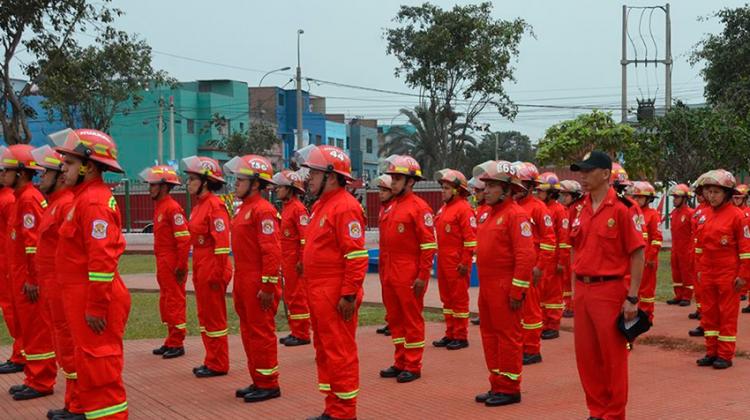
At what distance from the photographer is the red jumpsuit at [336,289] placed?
6.82m

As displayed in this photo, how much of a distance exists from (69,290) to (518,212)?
4018 mm

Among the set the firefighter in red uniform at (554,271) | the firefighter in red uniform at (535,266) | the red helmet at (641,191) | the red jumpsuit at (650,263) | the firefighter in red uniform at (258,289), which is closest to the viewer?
the firefighter in red uniform at (258,289)

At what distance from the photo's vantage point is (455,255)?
1077 cm

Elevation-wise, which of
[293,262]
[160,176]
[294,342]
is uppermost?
[160,176]

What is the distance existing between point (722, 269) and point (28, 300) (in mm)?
7331

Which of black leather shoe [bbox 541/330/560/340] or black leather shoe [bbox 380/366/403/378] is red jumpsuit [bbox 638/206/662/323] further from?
black leather shoe [bbox 380/366/403/378]

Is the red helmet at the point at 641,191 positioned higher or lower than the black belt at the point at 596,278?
higher

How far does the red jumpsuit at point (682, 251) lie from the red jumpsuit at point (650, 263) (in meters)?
2.37

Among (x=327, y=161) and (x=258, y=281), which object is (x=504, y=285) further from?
(x=258, y=281)

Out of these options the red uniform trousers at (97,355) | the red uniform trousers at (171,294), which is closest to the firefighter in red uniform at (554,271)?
the red uniform trousers at (171,294)

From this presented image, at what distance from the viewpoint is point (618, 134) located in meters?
29.9

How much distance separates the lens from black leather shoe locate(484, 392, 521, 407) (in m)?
7.82

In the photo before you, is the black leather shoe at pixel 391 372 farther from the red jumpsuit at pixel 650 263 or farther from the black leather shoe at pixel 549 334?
the red jumpsuit at pixel 650 263

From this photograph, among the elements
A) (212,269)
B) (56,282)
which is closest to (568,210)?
(212,269)
